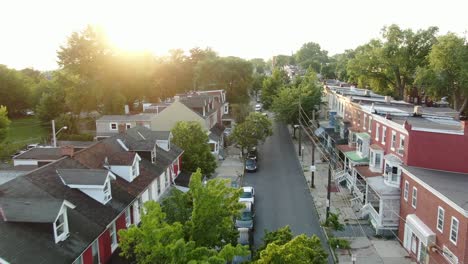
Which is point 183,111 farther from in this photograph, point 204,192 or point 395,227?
point 204,192

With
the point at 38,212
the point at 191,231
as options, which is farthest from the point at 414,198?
the point at 38,212

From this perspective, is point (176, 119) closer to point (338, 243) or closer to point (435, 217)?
point (338, 243)

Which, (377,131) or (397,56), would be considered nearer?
(377,131)

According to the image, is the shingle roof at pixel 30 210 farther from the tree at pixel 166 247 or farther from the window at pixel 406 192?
the window at pixel 406 192

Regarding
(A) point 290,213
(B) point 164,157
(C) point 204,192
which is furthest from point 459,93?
(C) point 204,192

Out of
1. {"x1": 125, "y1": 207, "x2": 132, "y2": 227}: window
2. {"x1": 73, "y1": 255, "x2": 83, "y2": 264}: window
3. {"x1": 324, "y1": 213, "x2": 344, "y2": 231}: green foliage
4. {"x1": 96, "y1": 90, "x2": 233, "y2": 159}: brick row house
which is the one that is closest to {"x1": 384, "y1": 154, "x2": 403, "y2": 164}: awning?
{"x1": 324, "y1": 213, "x2": 344, "y2": 231}: green foliage

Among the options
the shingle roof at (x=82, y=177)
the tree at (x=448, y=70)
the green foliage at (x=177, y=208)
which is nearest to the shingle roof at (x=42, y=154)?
the shingle roof at (x=82, y=177)

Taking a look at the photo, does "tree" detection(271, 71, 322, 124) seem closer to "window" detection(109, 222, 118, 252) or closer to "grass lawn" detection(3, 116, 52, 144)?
"grass lawn" detection(3, 116, 52, 144)
